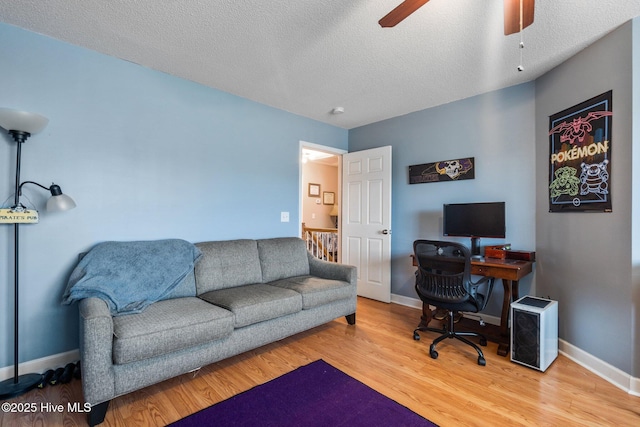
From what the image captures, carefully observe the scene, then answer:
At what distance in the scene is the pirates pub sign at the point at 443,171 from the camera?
3326 mm

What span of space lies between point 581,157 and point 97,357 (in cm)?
364

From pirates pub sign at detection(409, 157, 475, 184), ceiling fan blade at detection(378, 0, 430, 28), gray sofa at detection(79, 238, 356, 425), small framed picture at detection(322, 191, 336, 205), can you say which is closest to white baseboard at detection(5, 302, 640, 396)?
gray sofa at detection(79, 238, 356, 425)

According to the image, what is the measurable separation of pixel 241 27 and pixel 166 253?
1855 millimetres

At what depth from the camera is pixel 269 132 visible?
3.56m

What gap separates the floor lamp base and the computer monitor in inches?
144

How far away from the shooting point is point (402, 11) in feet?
4.86

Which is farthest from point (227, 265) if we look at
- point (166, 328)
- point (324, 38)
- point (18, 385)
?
point (324, 38)

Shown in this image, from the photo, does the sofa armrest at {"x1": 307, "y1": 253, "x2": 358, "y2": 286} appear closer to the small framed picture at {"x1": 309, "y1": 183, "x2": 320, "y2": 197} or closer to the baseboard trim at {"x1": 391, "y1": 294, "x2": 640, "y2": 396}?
the baseboard trim at {"x1": 391, "y1": 294, "x2": 640, "y2": 396}

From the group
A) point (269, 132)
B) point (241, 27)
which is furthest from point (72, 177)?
point (269, 132)

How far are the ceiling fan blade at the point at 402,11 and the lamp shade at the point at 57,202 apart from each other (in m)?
2.30

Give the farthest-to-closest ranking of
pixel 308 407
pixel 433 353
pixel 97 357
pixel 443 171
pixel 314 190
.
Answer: pixel 314 190 < pixel 443 171 < pixel 433 353 < pixel 308 407 < pixel 97 357

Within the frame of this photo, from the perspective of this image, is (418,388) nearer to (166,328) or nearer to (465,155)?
(166,328)

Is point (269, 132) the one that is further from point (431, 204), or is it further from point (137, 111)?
point (431, 204)

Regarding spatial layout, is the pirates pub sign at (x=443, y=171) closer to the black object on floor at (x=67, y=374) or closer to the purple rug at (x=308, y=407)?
the purple rug at (x=308, y=407)
